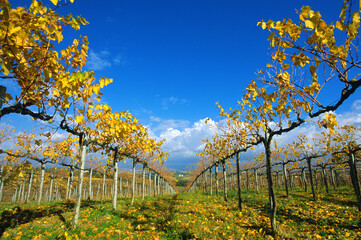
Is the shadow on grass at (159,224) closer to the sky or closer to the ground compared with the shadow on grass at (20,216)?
closer to the ground

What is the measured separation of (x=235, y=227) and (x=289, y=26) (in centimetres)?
818

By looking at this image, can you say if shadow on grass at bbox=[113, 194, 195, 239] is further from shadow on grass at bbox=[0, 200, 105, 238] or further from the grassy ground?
shadow on grass at bbox=[0, 200, 105, 238]

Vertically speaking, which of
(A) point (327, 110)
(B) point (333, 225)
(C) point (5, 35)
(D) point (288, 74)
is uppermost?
(D) point (288, 74)

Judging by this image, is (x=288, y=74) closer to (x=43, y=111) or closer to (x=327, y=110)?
(x=327, y=110)

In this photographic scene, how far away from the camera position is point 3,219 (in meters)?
8.97

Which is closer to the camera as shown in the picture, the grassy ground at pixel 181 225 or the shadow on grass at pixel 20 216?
the grassy ground at pixel 181 225

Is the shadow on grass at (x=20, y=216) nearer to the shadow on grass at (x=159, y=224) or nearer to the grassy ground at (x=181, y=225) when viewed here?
the grassy ground at (x=181, y=225)

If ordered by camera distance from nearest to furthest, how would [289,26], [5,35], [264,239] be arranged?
[5,35] < [289,26] < [264,239]

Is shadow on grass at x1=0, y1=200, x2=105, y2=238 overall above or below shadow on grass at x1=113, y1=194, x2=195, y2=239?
above

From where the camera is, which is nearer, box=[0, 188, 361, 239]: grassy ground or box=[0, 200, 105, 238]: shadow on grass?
box=[0, 188, 361, 239]: grassy ground

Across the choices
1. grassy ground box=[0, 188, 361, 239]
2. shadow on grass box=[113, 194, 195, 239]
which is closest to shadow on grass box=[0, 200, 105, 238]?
grassy ground box=[0, 188, 361, 239]

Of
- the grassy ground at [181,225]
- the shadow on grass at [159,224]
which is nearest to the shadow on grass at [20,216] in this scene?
the grassy ground at [181,225]

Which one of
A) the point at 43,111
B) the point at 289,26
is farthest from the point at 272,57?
the point at 43,111

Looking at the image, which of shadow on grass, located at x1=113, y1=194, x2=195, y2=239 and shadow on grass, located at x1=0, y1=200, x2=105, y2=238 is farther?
shadow on grass, located at x1=0, y1=200, x2=105, y2=238
